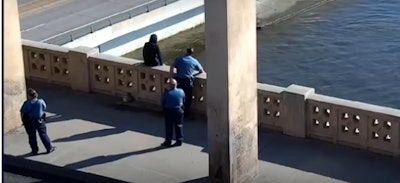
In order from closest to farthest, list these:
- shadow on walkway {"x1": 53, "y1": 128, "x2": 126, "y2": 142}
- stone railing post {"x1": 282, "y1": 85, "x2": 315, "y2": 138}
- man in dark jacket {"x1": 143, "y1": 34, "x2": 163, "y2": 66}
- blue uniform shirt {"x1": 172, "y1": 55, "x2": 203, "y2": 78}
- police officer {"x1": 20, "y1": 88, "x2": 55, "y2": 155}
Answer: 1. police officer {"x1": 20, "y1": 88, "x2": 55, "y2": 155}
2. stone railing post {"x1": 282, "y1": 85, "x2": 315, "y2": 138}
3. shadow on walkway {"x1": 53, "y1": 128, "x2": 126, "y2": 142}
4. blue uniform shirt {"x1": 172, "y1": 55, "x2": 203, "y2": 78}
5. man in dark jacket {"x1": 143, "y1": 34, "x2": 163, "y2": 66}

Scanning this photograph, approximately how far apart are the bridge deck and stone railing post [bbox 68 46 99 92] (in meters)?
13.0

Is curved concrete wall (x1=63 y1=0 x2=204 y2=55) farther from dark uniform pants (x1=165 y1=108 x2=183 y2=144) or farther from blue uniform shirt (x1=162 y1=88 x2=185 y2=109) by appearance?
blue uniform shirt (x1=162 y1=88 x2=185 y2=109)

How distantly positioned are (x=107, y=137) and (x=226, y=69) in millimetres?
3838

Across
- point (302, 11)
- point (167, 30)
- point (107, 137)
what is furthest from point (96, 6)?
point (107, 137)

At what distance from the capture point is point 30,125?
47.1ft

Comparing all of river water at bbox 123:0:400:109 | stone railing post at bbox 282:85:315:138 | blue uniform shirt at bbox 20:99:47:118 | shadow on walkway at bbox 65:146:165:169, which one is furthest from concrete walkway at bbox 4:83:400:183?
river water at bbox 123:0:400:109

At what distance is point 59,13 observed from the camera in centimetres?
3341

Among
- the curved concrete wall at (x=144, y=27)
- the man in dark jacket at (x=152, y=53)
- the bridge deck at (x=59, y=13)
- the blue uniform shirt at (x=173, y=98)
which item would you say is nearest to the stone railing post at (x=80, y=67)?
the man in dark jacket at (x=152, y=53)

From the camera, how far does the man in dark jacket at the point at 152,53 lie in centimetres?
1623

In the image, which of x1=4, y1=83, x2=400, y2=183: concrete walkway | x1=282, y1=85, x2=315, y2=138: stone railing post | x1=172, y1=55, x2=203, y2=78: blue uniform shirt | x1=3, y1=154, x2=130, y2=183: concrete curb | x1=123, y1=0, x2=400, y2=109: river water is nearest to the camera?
x1=4, y1=83, x2=400, y2=183: concrete walkway

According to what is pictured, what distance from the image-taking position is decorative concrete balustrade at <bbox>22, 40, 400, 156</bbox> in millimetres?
14359

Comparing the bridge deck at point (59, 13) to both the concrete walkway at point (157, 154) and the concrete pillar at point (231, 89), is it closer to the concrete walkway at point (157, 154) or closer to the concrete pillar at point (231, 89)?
the concrete walkway at point (157, 154)

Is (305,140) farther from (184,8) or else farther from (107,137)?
(184,8)

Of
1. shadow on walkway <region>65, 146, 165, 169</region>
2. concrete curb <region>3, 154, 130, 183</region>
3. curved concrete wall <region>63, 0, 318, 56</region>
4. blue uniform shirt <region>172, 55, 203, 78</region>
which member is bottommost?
curved concrete wall <region>63, 0, 318, 56</region>
